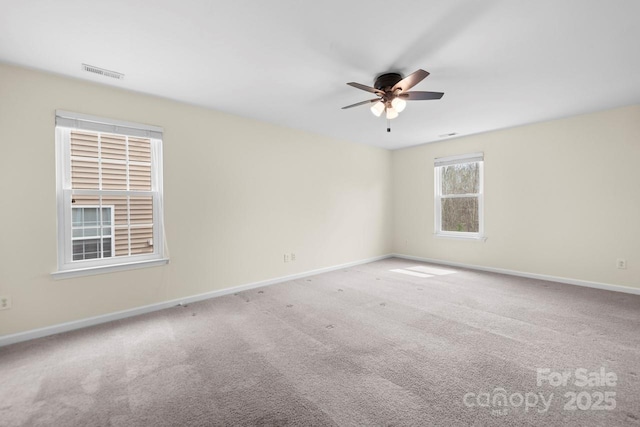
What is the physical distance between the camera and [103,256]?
10.0 ft

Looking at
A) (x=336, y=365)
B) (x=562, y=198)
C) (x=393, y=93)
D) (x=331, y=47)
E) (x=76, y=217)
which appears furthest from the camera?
(x=562, y=198)

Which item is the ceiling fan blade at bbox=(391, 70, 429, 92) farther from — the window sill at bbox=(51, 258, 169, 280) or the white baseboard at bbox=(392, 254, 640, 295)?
the white baseboard at bbox=(392, 254, 640, 295)

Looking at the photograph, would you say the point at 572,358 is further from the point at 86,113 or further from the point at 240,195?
the point at 86,113

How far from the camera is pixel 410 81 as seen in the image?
8.25 feet

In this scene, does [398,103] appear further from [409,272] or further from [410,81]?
[409,272]

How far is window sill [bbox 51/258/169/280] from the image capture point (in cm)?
273

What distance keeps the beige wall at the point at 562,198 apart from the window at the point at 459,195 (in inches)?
6.7

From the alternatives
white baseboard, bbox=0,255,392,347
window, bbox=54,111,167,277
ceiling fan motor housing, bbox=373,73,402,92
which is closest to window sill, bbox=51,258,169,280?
window, bbox=54,111,167,277

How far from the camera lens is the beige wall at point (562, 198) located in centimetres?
375

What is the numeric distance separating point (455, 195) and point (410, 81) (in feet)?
11.9

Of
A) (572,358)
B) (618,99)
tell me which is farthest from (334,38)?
(618,99)

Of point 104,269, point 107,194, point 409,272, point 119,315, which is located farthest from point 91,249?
point 409,272

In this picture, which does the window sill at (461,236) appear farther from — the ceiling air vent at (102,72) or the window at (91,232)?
the ceiling air vent at (102,72)

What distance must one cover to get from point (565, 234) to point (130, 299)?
237 inches
